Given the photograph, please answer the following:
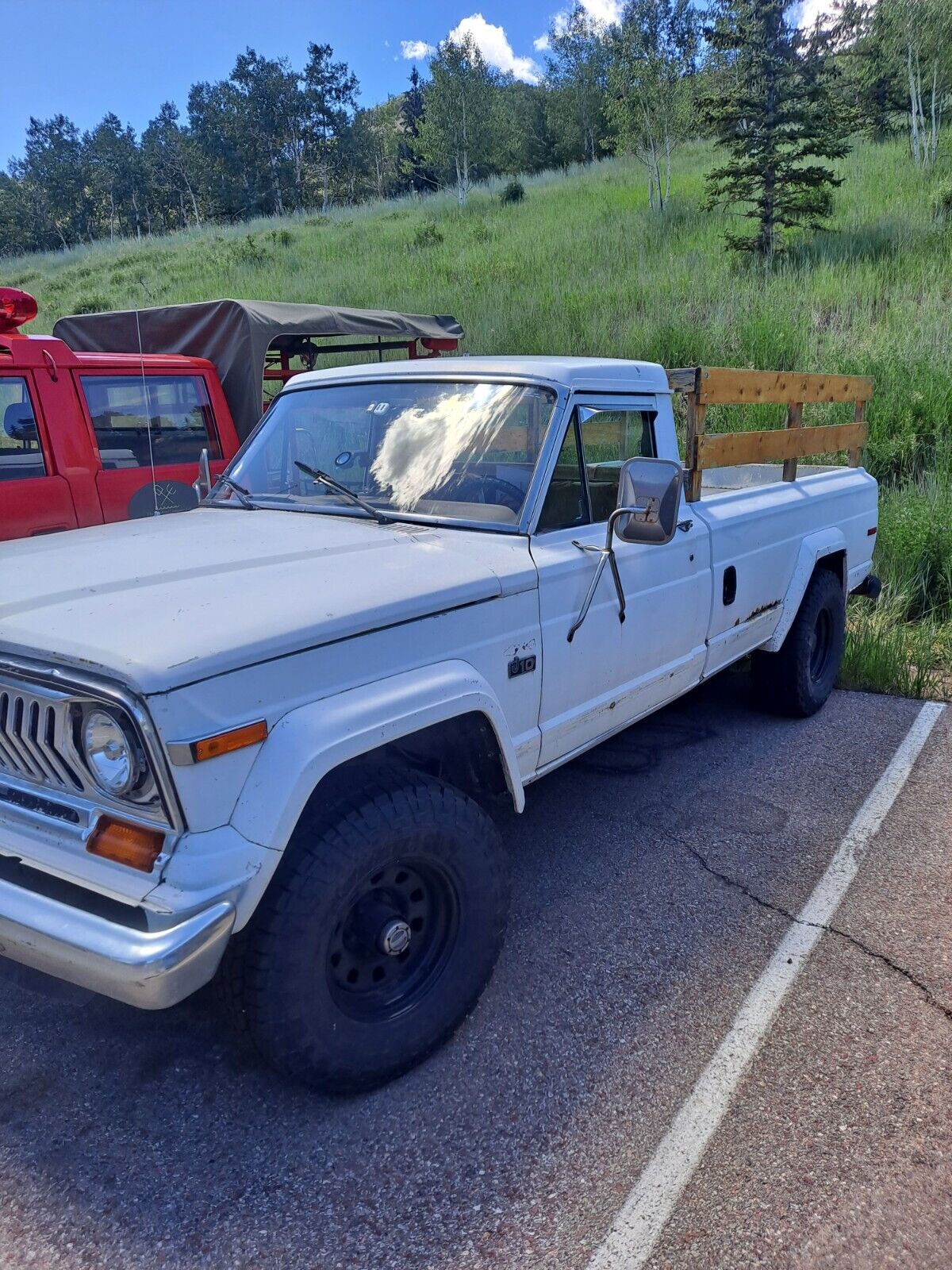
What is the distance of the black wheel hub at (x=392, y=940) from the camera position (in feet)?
7.47

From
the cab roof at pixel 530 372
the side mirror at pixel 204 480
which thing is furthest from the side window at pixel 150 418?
the cab roof at pixel 530 372

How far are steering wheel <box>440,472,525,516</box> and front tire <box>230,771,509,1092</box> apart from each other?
1050 mm

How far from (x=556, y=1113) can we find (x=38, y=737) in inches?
63.6

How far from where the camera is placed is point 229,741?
1903 millimetres

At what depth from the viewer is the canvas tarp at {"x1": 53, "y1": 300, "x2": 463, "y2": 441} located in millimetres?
6590

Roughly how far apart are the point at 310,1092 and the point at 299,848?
2.41ft

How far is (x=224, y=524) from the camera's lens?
120 inches

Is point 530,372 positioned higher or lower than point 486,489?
higher

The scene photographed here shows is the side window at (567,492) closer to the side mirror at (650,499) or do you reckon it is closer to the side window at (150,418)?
the side mirror at (650,499)

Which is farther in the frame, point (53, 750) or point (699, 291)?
point (699, 291)

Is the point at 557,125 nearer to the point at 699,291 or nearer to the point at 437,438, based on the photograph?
the point at 699,291

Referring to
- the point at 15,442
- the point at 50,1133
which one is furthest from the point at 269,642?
the point at 15,442

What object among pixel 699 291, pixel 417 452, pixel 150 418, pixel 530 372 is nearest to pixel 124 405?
pixel 150 418

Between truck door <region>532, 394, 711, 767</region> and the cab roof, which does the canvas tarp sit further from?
truck door <region>532, 394, 711, 767</region>
